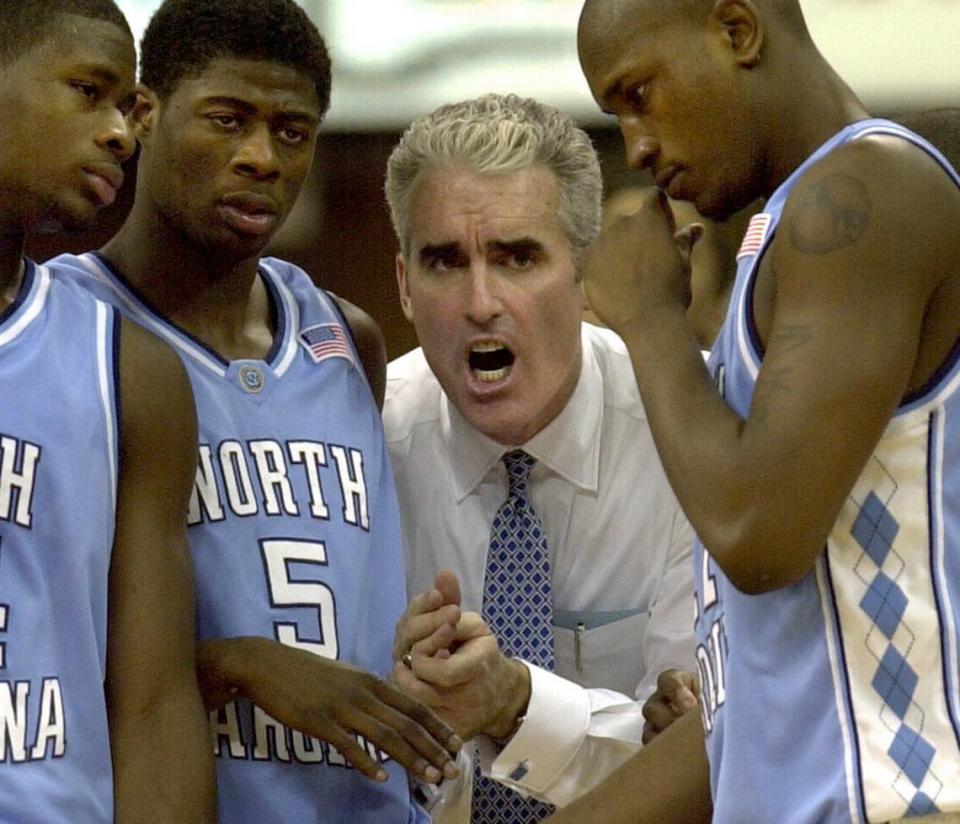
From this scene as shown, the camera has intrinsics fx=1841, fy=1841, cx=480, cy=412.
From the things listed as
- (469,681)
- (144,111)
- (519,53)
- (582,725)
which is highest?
(519,53)

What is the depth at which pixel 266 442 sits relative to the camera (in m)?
2.52

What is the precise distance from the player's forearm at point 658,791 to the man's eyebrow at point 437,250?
0.96 m

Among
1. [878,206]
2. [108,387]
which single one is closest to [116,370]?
[108,387]

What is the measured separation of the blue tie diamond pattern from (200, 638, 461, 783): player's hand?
2.24ft

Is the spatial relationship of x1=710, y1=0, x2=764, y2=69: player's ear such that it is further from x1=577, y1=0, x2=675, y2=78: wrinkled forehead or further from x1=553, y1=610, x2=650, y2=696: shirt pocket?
x1=553, y1=610, x2=650, y2=696: shirt pocket

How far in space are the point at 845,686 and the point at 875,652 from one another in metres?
0.05

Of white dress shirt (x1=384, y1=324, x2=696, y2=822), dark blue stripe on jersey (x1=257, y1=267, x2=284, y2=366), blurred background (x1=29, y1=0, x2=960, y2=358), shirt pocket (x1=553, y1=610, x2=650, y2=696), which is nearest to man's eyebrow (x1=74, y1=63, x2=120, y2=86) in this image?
dark blue stripe on jersey (x1=257, y1=267, x2=284, y2=366)

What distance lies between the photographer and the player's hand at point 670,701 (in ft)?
8.82

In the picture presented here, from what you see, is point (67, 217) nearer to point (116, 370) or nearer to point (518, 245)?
point (116, 370)

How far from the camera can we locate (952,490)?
1859 millimetres

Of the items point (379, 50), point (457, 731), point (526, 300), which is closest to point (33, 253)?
point (379, 50)

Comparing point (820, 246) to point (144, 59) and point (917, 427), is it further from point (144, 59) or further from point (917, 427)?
point (144, 59)

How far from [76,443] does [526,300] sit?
1021mm

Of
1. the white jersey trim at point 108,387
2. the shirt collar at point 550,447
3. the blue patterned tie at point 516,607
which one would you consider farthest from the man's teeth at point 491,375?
the white jersey trim at point 108,387
